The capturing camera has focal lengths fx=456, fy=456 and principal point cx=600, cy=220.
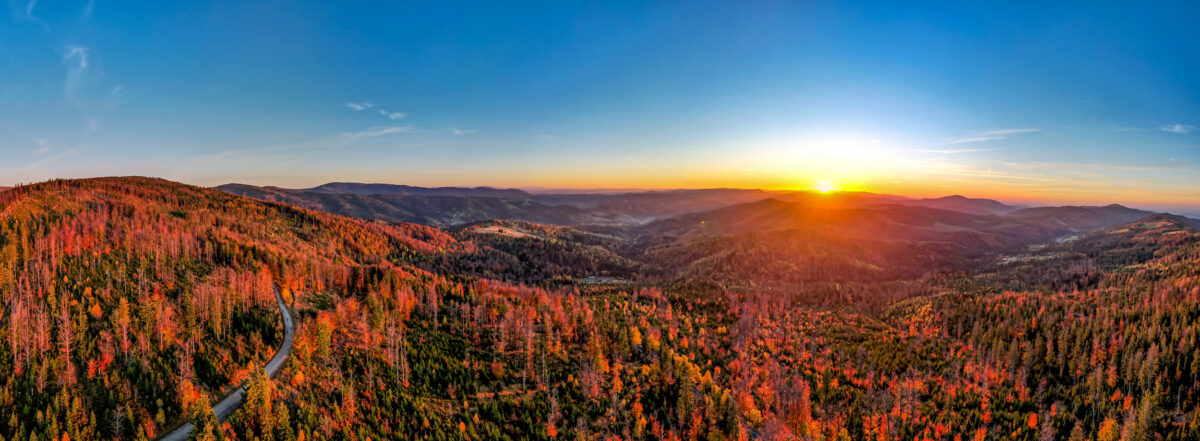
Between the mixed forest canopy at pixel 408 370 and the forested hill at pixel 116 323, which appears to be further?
the mixed forest canopy at pixel 408 370

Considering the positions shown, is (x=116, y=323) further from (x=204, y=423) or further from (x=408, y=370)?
(x=408, y=370)

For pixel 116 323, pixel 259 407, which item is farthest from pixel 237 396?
pixel 116 323

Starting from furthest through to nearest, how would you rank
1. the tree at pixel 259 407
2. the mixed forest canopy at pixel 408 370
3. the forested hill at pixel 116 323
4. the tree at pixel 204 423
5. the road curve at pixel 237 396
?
the mixed forest canopy at pixel 408 370 → the tree at pixel 259 407 → the road curve at pixel 237 396 → the forested hill at pixel 116 323 → the tree at pixel 204 423

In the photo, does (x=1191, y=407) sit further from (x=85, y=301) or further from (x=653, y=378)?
(x=85, y=301)

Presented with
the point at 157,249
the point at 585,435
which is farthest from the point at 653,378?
the point at 157,249

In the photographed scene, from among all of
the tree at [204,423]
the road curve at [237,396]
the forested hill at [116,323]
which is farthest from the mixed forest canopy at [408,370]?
the road curve at [237,396]

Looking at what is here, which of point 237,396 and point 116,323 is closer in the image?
point 237,396

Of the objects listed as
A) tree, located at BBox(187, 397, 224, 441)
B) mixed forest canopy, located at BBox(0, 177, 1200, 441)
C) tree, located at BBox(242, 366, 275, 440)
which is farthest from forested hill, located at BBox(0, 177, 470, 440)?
tree, located at BBox(242, 366, 275, 440)

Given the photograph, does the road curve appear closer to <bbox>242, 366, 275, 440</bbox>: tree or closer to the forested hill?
the forested hill

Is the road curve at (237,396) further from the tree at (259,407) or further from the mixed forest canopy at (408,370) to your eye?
the tree at (259,407)
